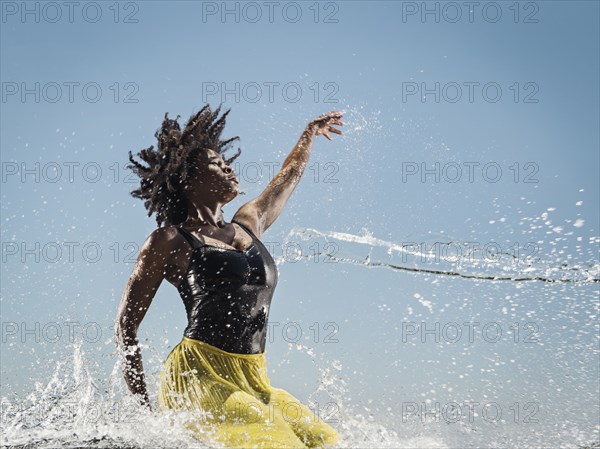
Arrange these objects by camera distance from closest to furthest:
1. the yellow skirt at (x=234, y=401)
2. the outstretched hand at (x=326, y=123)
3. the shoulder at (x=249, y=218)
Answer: the yellow skirt at (x=234, y=401) < the shoulder at (x=249, y=218) < the outstretched hand at (x=326, y=123)

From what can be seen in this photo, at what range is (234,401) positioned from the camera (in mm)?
3695

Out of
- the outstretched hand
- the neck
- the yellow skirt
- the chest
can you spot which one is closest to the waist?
the yellow skirt

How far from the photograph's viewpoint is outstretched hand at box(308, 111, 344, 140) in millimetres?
5695

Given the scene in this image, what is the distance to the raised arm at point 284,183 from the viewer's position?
16.1 feet

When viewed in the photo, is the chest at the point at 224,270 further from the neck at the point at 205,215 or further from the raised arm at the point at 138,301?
the neck at the point at 205,215

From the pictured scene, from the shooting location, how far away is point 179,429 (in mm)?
3684

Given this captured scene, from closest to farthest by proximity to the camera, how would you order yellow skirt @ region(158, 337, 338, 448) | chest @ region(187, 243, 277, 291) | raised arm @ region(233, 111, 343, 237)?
yellow skirt @ region(158, 337, 338, 448)
chest @ region(187, 243, 277, 291)
raised arm @ region(233, 111, 343, 237)

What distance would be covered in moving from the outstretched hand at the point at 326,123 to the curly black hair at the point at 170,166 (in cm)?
105

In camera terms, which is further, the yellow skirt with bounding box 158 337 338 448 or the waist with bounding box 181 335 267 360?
the waist with bounding box 181 335 267 360

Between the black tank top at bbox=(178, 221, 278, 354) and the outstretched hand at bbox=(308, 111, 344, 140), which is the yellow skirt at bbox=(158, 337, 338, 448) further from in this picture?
the outstretched hand at bbox=(308, 111, 344, 140)

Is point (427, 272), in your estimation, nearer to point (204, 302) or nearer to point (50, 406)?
point (204, 302)

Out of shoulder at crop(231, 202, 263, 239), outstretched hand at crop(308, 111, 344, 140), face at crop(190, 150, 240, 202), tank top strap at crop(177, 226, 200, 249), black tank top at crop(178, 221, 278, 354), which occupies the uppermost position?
outstretched hand at crop(308, 111, 344, 140)

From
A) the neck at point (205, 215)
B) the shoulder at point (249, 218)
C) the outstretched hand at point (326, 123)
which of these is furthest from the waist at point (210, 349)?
the outstretched hand at point (326, 123)

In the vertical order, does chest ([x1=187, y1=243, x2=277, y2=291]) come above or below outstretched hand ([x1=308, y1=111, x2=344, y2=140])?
below
